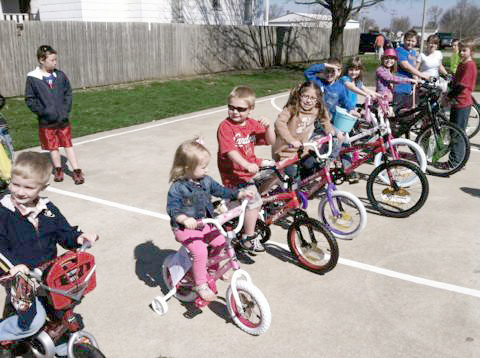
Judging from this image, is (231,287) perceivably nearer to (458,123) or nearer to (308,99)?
(308,99)

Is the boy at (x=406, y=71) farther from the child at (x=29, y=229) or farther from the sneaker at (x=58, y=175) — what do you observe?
the child at (x=29, y=229)

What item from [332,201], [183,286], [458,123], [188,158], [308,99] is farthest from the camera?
[458,123]

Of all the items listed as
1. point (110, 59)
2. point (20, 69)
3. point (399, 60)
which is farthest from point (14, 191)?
point (110, 59)

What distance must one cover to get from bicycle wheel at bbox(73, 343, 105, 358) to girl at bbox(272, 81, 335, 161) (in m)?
2.92

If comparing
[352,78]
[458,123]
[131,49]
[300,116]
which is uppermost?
[131,49]

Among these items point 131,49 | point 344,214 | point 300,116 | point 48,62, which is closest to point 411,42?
point 300,116

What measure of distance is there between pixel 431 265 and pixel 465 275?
0.32 m

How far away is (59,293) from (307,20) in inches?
2095

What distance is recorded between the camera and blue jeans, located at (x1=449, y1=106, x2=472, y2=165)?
700 cm

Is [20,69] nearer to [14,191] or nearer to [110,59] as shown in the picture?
[110,59]

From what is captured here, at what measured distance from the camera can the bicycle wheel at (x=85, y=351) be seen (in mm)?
2754

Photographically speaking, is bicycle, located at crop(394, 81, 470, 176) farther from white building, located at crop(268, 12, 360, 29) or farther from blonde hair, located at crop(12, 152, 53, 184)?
white building, located at crop(268, 12, 360, 29)

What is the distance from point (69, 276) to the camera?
2.57m

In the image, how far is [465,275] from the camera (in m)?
4.36
